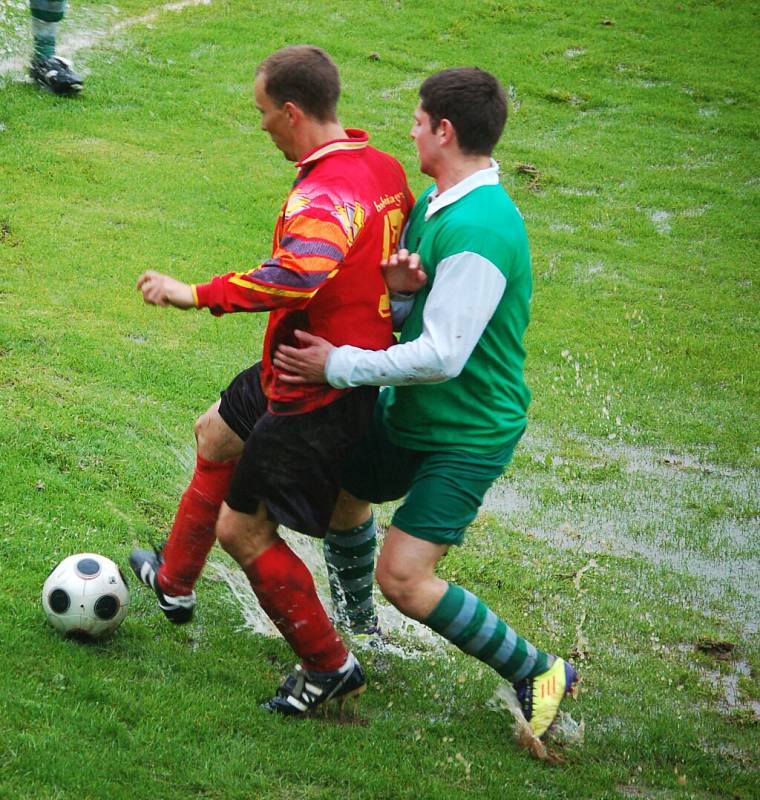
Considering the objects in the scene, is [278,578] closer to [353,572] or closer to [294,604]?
[294,604]

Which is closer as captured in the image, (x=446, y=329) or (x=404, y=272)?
(x=446, y=329)

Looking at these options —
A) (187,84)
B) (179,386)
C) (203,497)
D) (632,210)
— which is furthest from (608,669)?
(187,84)

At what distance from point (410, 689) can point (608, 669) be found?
1260mm

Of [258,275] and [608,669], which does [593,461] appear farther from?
[258,275]

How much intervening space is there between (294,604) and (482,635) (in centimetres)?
76

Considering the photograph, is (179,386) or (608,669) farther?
(179,386)

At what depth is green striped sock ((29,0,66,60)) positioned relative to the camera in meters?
14.9

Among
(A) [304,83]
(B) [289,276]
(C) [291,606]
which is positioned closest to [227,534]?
(C) [291,606]

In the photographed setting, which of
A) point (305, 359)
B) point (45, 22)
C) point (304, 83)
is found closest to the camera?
point (305, 359)

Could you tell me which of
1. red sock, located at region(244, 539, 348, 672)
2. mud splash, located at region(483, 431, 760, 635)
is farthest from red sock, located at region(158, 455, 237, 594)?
mud splash, located at region(483, 431, 760, 635)

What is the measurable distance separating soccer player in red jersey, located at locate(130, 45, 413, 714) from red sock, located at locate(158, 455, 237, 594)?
1.57 feet

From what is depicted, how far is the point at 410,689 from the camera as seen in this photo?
547 cm

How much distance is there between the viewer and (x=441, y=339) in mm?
4258

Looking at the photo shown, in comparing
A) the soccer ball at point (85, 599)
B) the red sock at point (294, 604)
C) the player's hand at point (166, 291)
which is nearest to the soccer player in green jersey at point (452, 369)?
the red sock at point (294, 604)
